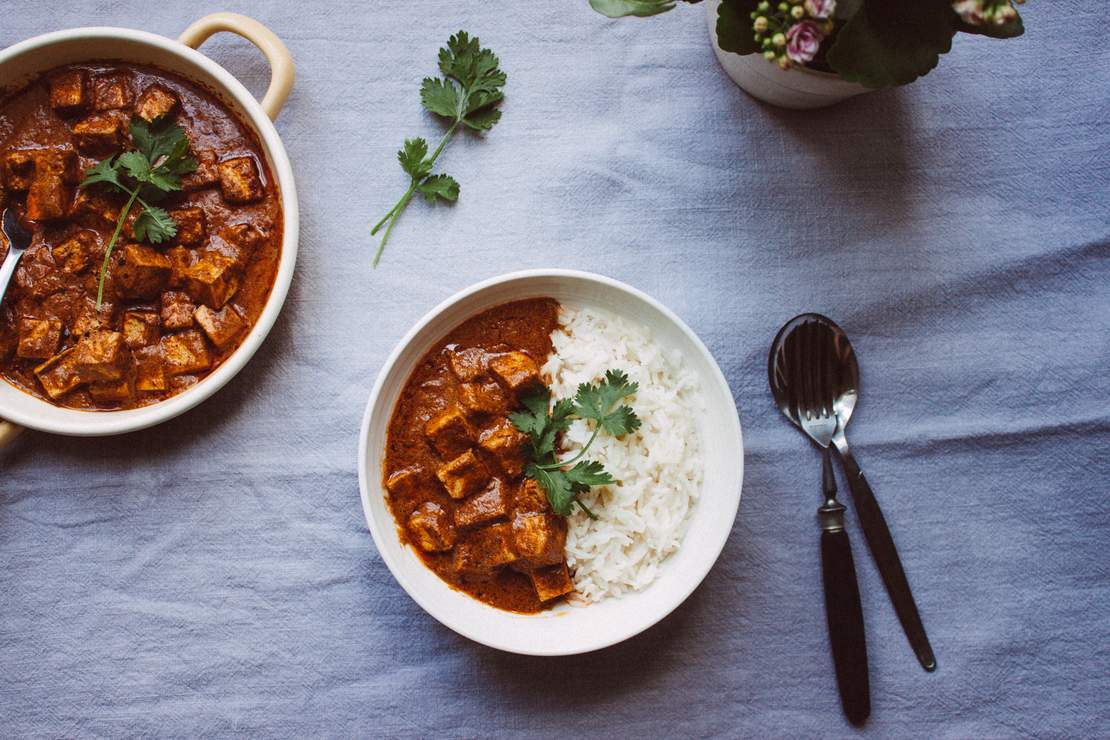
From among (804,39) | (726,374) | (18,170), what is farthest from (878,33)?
(18,170)

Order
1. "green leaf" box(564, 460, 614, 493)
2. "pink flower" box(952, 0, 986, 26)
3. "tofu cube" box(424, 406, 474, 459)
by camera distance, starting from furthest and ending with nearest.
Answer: "tofu cube" box(424, 406, 474, 459) → "green leaf" box(564, 460, 614, 493) → "pink flower" box(952, 0, 986, 26)

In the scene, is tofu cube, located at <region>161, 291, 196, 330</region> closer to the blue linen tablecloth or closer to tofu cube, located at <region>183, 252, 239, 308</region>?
tofu cube, located at <region>183, 252, 239, 308</region>

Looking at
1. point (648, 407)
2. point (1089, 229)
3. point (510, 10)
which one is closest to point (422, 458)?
point (648, 407)

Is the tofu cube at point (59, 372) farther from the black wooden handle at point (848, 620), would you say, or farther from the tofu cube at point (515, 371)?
the black wooden handle at point (848, 620)

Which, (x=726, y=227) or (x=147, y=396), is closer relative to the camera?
(x=147, y=396)

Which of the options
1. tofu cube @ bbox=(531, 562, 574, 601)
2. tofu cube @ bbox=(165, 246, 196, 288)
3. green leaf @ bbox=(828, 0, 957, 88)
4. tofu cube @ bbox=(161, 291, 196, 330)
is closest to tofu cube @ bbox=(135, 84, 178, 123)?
tofu cube @ bbox=(165, 246, 196, 288)

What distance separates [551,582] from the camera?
2146mm

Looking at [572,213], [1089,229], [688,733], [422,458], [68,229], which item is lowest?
[688,733]

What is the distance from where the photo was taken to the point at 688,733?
2.32 m

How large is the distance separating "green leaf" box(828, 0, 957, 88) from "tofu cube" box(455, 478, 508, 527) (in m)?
1.34

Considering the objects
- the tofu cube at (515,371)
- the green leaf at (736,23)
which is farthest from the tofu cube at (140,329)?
the green leaf at (736,23)

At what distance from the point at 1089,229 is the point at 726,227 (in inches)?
44.0

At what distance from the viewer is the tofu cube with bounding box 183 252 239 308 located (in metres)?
2.15

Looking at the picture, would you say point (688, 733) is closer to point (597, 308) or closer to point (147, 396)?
point (597, 308)
